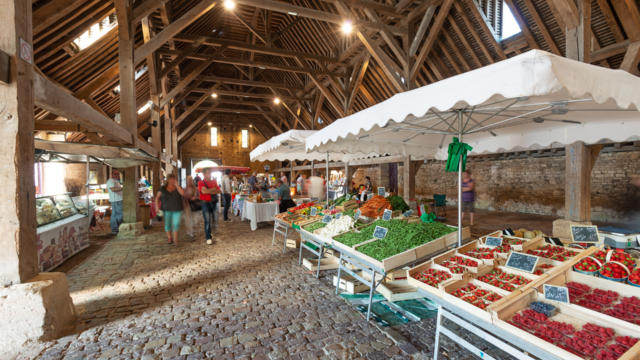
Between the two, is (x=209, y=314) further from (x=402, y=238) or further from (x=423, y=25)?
(x=423, y=25)

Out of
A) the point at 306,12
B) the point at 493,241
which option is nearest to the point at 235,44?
the point at 306,12

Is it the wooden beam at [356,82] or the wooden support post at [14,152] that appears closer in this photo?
the wooden support post at [14,152]

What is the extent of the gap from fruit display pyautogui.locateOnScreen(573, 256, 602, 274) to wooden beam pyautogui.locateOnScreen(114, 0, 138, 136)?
700 cm

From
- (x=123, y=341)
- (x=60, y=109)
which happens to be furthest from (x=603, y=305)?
(x=60, y=109)

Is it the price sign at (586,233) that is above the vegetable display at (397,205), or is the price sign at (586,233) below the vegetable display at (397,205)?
below

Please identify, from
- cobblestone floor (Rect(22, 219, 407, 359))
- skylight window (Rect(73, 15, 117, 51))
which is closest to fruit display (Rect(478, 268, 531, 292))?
cobblestone floor (Rect(22, 219, 407, 359))

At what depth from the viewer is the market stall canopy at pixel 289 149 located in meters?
5.07

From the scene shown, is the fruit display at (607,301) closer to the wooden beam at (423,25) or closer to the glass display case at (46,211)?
the glass display case at (46,211)

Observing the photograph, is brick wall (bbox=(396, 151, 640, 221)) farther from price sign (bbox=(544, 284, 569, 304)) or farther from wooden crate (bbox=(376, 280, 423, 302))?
price sign (bbox=(544, 284, 569, 304))

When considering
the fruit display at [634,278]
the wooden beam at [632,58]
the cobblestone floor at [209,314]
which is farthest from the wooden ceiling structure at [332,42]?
the fruit display at [634,278]

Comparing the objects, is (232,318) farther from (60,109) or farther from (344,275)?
(60,109)

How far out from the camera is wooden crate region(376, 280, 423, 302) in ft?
9.12

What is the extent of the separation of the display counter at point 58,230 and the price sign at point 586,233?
20.6 ft

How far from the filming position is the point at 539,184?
31.6 ft
